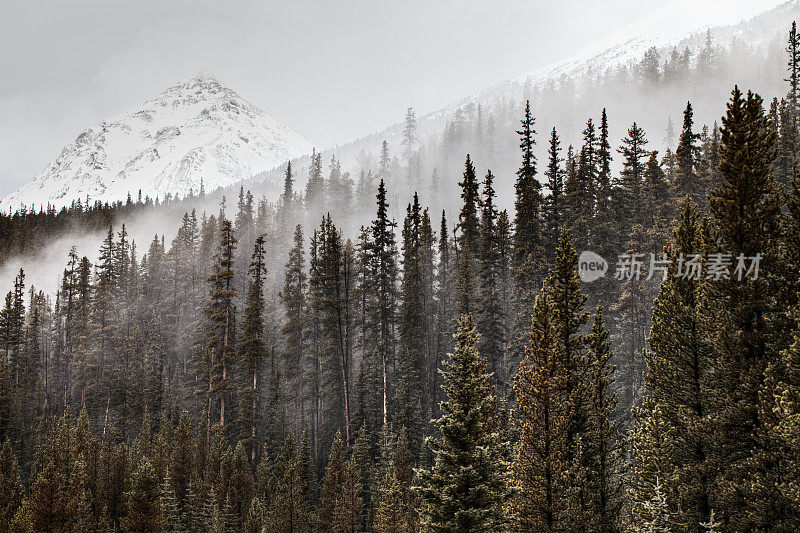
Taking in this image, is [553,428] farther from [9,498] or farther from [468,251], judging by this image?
[9,498]

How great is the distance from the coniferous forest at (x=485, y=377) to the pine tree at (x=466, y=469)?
110mm

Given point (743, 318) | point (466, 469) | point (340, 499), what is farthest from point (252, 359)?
point (743, 318)

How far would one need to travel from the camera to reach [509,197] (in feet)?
434

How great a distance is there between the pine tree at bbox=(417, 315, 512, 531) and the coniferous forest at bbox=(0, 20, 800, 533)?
11cm

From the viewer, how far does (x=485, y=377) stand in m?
17.7

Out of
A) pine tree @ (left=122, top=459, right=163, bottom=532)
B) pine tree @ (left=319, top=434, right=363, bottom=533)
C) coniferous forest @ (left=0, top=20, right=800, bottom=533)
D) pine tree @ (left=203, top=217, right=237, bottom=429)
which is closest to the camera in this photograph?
coniferous forest @ (left=0, top=20, right=800, bottom=533)

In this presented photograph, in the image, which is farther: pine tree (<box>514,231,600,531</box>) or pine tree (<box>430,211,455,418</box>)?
pine tree (<box>430,211,455,418</box>)

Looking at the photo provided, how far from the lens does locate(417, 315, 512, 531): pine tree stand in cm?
1648

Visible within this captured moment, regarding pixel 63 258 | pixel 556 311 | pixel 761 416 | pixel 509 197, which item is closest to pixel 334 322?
pixel 556 311

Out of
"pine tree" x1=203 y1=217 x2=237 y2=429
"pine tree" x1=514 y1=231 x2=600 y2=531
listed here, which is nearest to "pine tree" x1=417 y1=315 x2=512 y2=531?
"pine tree" x1=514 y1=231 x2=600 y2=531

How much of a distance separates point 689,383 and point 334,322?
3287 centimetres

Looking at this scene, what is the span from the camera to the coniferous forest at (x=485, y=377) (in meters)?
17.4

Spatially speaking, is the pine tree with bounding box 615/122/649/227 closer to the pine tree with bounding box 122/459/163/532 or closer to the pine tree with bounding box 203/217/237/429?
the pine tree with bounding box 203/217/237/429

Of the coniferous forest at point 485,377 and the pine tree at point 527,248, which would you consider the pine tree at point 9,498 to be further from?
the pine tree at point 527,248
